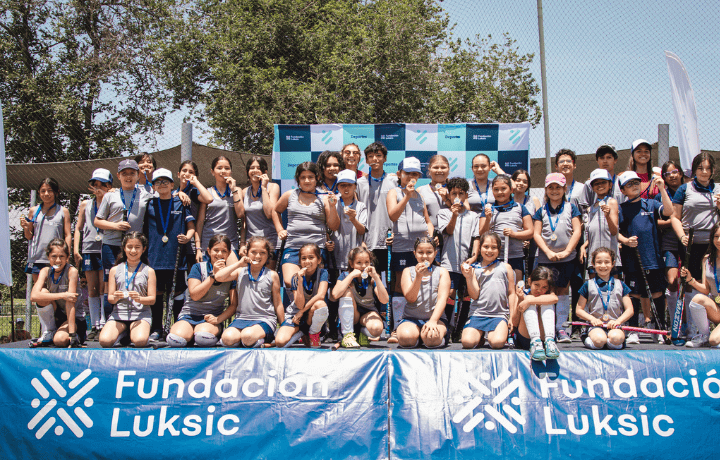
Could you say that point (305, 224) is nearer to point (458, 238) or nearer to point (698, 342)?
point (458, 238)

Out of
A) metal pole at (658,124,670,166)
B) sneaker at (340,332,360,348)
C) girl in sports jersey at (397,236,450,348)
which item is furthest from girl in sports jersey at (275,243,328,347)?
metal pole at (658,124,670,166)

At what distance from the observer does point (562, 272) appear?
191 inches

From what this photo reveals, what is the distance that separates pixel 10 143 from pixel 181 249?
8996mm

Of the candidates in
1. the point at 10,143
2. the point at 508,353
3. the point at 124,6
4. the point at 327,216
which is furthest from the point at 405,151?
the point at 124,6

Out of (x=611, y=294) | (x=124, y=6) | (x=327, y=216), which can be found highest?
(x=124, y=6)

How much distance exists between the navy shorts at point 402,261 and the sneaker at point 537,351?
1.40m

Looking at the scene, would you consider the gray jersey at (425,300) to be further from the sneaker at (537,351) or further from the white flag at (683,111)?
the white flag at (683,111)

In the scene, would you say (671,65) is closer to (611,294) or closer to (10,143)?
(611,294)

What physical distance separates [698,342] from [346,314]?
9.28 ft

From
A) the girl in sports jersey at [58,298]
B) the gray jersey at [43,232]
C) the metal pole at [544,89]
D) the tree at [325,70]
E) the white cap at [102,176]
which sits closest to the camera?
the girl in sports jersey at [58,298]

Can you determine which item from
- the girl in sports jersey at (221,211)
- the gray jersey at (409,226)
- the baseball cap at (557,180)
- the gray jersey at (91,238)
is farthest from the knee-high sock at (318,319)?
the gray jersey at (91,238)

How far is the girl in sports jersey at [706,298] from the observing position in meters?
4.34

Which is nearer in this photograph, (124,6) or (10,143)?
(10,143)

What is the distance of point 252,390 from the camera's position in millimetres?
3789
